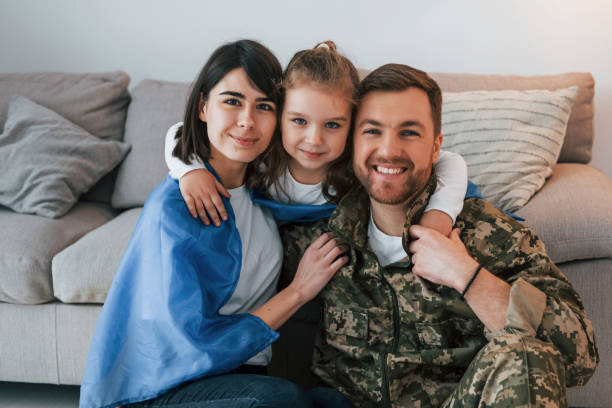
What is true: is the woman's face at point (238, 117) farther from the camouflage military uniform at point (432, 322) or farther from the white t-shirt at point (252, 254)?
the camouflage military uniform at point (432, 322)

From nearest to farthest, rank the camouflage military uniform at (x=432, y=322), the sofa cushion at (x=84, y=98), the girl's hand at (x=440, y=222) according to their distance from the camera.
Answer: the camouflage military uniform at (x=432, y=322) → the girl's hand at (x=440, y=222) → the sofa cushion at (x=84, y=98)

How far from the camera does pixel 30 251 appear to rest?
1.67 meters

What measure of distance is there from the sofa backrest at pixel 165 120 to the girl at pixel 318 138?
727mm

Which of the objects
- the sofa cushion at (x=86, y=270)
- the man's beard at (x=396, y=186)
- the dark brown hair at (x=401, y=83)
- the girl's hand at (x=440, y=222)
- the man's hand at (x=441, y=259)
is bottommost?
the sofa cushion at (x=86, y=270)

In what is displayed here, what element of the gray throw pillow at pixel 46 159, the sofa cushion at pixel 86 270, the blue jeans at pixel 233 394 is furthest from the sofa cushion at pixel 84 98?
the blue jeans at pixel 233 394

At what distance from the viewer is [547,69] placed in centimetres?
237

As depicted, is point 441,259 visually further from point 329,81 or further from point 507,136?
point 507,136

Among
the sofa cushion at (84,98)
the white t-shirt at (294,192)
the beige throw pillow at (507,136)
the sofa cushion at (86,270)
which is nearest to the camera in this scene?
the white t-shirt at (294,192)

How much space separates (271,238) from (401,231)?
0.35m

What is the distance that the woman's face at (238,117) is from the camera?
4.32 feet

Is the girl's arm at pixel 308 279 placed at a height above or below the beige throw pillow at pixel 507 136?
below

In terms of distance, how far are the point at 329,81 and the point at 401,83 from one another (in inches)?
7.0

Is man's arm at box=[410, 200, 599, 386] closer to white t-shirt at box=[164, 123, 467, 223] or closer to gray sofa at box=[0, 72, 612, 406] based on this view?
white t-shirt at box=[164, 123, 467, 223]

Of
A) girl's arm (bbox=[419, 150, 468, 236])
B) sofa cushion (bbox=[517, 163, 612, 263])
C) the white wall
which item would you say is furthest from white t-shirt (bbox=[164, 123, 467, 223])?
the white wall
